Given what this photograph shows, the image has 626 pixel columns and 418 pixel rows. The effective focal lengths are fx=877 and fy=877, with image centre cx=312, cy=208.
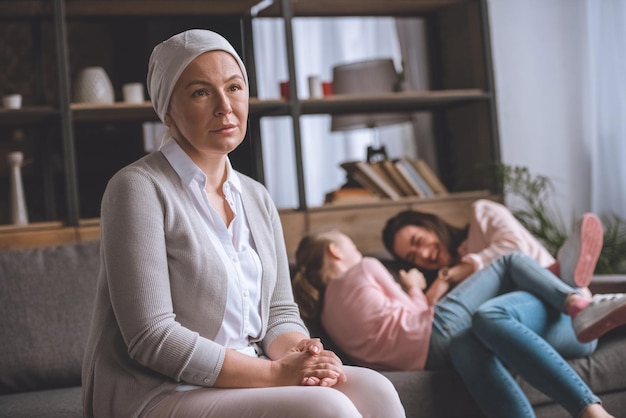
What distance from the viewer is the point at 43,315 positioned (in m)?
2.63

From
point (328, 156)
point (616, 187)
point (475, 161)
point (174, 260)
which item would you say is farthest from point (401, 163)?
point (174, 260)

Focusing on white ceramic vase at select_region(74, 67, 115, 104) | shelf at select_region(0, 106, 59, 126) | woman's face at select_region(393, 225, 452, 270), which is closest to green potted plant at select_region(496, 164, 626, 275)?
woman's face at select_region(393, 225, 452, 270)

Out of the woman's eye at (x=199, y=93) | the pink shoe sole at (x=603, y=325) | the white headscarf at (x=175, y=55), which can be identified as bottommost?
the pink shoe sole at (x=603, y=325)

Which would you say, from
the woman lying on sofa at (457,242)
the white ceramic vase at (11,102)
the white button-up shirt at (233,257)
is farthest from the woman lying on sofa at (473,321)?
the white ceramic vase at (11,102)

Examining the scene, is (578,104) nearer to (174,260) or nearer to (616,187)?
(616,187)

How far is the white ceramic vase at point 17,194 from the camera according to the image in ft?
10.9

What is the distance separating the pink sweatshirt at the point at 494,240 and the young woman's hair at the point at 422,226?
1.5 inches

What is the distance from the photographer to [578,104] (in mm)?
4445

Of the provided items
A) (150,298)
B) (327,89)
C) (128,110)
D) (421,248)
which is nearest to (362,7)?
(327,89)

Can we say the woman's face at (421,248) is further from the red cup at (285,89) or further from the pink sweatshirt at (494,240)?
the red cup at (285,89)

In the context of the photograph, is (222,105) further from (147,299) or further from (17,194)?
(17,194)

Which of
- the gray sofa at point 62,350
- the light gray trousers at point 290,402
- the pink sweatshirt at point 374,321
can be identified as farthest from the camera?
the pink sweatshirt at point 374,321

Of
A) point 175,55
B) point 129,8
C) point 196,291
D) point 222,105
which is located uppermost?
point 129,8

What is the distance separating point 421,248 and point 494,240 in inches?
10.3
